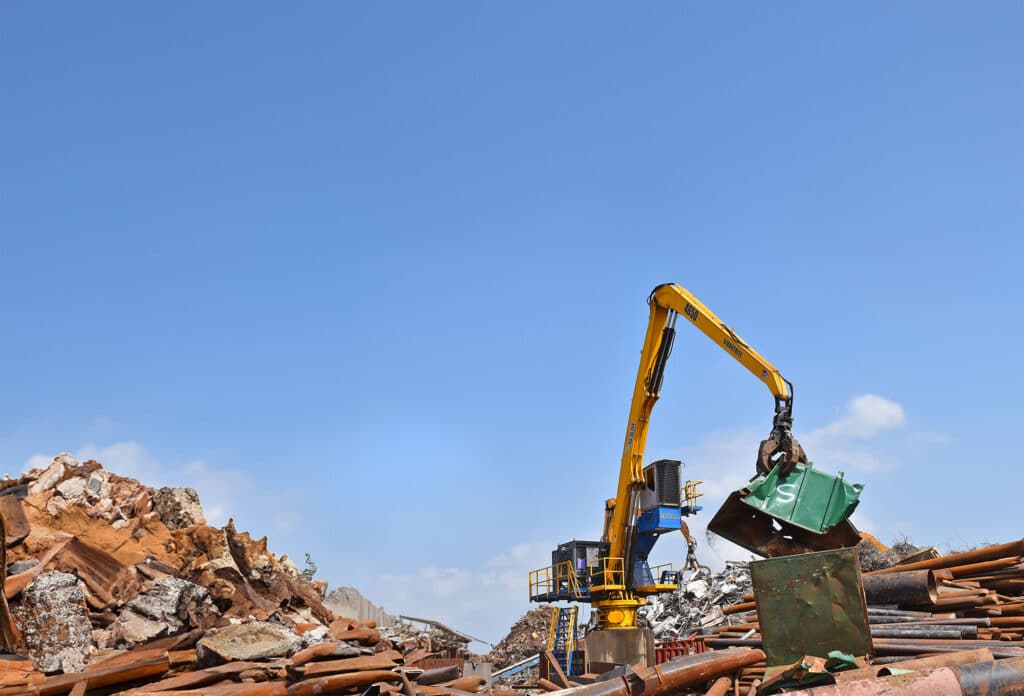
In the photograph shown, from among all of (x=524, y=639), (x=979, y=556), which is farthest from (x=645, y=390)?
(x=524, y=639)

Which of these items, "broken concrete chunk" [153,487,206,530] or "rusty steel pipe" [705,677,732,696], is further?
"broken concrete chunk" [153,487,206,530]

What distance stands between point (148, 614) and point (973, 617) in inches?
431

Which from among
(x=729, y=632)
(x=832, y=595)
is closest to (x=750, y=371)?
(x=729, y=632)

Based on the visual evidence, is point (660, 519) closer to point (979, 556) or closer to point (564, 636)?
point (564, 636)

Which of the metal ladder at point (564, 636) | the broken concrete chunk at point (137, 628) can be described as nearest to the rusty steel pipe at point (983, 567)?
the broken concrete chunk at point (137, 628)

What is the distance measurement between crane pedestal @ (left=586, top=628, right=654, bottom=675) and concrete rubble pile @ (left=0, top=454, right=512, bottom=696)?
433cm

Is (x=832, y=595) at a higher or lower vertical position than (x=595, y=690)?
higher

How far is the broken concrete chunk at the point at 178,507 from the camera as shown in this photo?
52.4 ft

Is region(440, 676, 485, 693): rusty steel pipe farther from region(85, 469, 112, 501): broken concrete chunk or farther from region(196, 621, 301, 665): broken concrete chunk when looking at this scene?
region(85, 469, 112, 501): broken concrete chunk

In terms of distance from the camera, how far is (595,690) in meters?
7.10

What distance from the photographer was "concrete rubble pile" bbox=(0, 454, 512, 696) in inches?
347

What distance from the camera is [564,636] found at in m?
22.9

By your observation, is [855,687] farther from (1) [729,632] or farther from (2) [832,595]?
(1) [729,632]

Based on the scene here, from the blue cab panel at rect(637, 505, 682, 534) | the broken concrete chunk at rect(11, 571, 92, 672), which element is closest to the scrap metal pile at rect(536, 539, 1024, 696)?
the blue cab panel at rect(637, 505, 682, 534)
